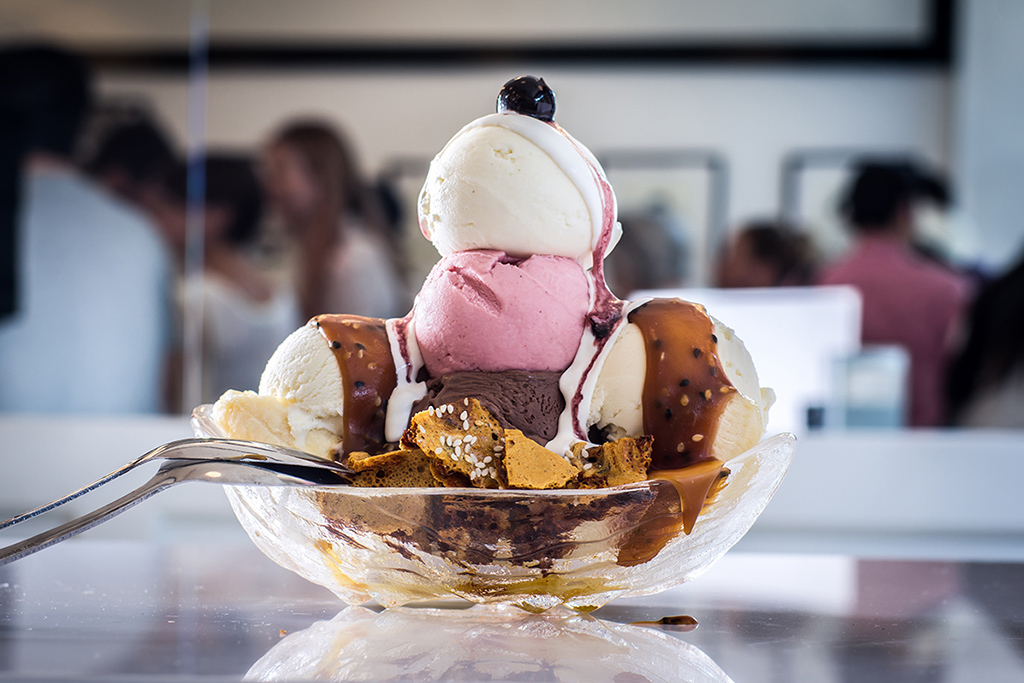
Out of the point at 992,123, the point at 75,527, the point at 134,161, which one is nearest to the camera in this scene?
the point at 75,527

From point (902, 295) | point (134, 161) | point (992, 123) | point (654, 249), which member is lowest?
point (902, 295)

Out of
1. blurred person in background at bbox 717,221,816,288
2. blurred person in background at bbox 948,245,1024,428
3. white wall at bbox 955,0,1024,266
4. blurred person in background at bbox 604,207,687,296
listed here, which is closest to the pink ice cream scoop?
blurred person in background at bbox 948,245,1024,428

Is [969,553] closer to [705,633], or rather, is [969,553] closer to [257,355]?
[705,633]

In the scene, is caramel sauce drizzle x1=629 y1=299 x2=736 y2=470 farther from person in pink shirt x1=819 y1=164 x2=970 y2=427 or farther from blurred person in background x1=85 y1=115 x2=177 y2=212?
person in pink shirt x1=819 y1=164 x2=970 y2=427

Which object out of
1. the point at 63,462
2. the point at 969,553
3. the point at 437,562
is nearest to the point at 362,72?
the point at 63,462

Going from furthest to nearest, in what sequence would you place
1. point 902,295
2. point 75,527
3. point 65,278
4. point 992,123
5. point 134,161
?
point 992,123, point 902,295, point 134,161, point 65,278, point 75,527

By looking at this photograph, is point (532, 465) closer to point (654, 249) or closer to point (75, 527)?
point (75, 527)

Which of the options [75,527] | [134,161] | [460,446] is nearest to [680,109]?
[134,161]
